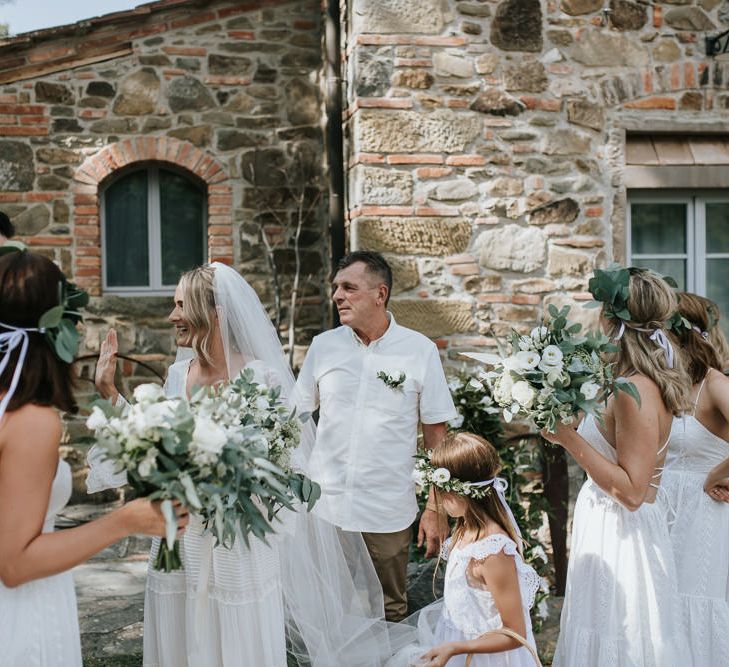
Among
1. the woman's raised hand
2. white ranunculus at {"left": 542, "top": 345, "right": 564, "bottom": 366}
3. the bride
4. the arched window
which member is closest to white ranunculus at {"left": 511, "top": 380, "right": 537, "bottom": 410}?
white ranunculus at {"left": 542, "top": 345, "right": 564, "bottom": 366}

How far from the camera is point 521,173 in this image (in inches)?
223

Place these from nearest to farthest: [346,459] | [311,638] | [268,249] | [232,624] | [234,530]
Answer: [234,530], [232,624], [311,638], [346,459], [268,249]

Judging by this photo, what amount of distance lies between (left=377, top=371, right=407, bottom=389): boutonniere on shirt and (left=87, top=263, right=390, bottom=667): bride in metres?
0.43

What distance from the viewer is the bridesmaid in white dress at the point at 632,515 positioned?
9.26 feet

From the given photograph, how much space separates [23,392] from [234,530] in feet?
2.22

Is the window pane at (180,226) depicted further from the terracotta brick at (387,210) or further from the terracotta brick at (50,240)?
the terracotta brick at (387,210)

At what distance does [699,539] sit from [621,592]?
0.52m

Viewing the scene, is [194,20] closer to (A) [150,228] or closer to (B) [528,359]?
(A) [150,228]

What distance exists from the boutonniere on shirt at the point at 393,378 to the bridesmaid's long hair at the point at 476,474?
106cm

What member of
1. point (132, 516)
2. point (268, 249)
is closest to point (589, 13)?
point (268, 249)

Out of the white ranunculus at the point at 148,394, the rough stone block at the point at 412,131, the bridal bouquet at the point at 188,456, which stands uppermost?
the rough stone block at the point at 412,131

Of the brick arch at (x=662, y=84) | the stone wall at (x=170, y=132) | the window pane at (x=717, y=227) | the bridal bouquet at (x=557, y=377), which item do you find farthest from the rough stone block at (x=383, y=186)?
the bridal bouquet at (x=557, y=377)

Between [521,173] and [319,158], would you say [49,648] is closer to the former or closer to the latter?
[521,173]

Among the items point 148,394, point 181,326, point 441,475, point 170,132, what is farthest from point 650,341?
point 170,132
